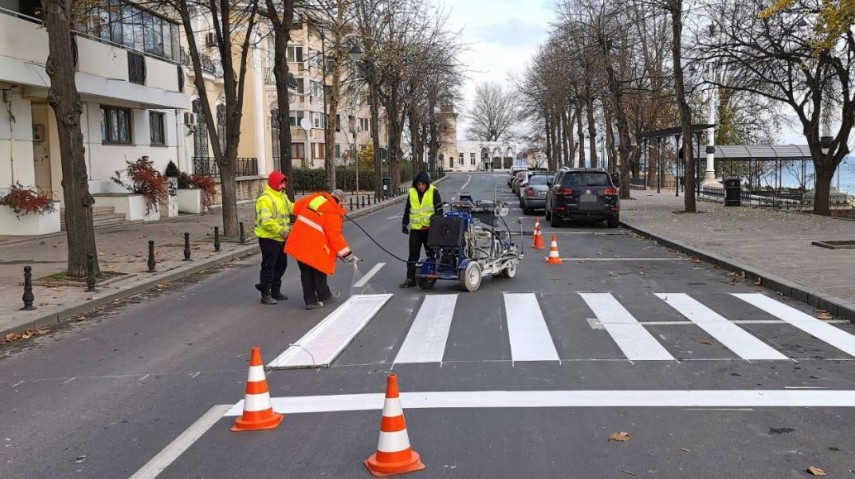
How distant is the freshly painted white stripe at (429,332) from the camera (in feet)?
23.9

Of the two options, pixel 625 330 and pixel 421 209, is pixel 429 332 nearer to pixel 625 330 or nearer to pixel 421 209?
pixel 625 330

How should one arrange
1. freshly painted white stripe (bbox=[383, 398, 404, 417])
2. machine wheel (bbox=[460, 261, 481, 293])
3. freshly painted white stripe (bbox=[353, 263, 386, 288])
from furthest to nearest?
1. freshly painted white stripe (bbox=[353, 263, 386, 288])
2. machine wheel (bbox=[460, 261, 481, 293])
3. freshly painted white stripe (bbox=[383, 398, 404, 417])

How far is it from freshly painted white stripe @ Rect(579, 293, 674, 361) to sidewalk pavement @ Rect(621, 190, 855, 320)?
2.50 meters

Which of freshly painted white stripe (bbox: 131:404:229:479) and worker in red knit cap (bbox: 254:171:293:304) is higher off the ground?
worker in red knit cap (bbox: 254:171:293:304)

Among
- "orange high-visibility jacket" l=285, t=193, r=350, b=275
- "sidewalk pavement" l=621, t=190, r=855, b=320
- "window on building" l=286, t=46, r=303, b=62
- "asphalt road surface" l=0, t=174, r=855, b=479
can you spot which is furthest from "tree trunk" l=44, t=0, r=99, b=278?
"window on building" l=286, t=46, r=303, b=62

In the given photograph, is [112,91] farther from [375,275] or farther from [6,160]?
[375,275]

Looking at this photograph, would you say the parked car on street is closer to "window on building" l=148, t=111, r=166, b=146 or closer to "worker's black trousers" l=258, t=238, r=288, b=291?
"window on building" l=148, t=111, r=166, b=146

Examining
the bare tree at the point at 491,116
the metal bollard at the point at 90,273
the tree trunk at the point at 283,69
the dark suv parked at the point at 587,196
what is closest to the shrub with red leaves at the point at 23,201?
the tree trunk at the point at 283,69

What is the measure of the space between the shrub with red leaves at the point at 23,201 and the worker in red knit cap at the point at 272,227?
11459mm

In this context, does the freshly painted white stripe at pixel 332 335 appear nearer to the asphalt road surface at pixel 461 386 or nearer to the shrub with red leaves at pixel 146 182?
the asphalt road surface at pixel 461 386

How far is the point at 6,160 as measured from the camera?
1956 cm

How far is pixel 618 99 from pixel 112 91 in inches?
881

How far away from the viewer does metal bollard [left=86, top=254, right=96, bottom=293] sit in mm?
11365

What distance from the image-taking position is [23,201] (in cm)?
1891
